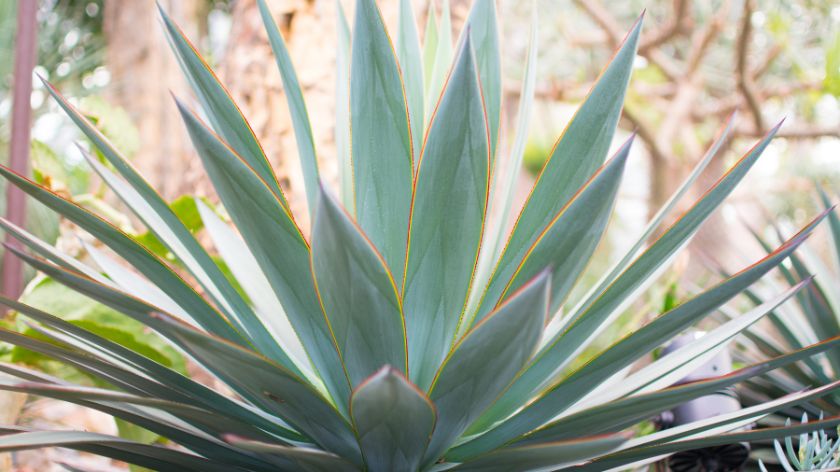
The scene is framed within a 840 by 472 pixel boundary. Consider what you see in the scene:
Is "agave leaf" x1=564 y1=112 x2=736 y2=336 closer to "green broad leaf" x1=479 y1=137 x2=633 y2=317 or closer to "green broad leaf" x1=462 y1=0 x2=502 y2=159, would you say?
"green broad leaf" x1=479 y1=137 x2=633 y2=317

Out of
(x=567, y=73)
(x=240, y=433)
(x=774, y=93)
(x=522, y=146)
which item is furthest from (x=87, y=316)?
(x=567, y=73)

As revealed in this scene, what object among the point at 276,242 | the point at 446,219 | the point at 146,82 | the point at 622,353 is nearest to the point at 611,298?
the point at 622,353

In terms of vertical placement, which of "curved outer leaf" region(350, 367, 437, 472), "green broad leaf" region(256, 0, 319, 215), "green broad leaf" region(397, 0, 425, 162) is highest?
"green broad leaf" region(397, 0, 425, 162)

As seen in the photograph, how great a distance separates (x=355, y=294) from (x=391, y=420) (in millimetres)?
94

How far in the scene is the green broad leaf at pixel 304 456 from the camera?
452 millimetres

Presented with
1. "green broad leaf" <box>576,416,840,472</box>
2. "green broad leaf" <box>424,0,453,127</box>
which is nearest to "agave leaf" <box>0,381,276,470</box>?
"green broad leaf" <box>576,416,840,472</box>

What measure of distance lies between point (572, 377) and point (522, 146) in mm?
306

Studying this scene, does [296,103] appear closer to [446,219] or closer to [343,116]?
[343,116]

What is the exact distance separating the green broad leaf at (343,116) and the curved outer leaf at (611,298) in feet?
0.88

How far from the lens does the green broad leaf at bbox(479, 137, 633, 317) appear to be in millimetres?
528

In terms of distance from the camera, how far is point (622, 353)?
1.89 ft

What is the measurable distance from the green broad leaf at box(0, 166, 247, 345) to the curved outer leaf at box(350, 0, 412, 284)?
16 centimetres

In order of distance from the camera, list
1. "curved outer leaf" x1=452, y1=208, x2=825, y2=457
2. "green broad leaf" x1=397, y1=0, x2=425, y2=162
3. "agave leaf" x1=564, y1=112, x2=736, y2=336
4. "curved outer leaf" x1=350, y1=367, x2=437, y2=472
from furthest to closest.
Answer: "green broad leaf" x1=397, y1=0, x2=425, y2=162 → "agave leaf" x1=564, y1=112, x2=736, y2=336 → "curved outer leaf" x1=452, y1=208, x2=825, y2=457 → "curved outer leaf" x1=350, y1=367, x2=437, y2=472

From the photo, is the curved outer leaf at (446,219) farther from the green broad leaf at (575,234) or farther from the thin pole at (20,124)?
the thin pole at (20,124)
